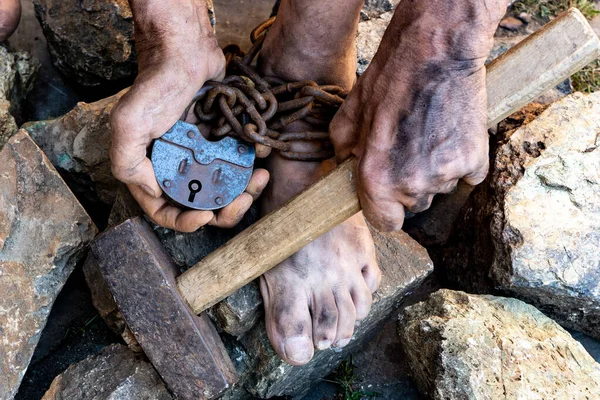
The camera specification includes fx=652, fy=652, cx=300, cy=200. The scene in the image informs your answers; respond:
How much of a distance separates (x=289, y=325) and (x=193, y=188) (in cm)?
52

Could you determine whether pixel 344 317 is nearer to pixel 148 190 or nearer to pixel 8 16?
pixel 148 190

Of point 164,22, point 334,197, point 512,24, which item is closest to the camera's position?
point 334,197

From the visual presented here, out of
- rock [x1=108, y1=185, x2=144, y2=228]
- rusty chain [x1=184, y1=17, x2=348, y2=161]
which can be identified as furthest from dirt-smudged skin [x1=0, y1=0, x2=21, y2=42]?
rusty chain [x1=184, y1=17, x2=348, y2=161]

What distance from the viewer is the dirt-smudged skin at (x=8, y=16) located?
2479 millimetres

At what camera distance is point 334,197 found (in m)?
1.75

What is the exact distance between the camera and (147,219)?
210 centimetres

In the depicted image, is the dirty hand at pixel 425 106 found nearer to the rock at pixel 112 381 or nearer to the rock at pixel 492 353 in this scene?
the rock at pixel 492 353

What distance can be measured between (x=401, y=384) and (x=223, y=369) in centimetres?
77

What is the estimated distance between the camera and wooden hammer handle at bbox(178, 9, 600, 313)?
5.46 ft

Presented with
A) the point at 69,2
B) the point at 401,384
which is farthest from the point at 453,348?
the point at 69,2

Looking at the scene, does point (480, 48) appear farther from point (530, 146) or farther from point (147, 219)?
point (147, 219)

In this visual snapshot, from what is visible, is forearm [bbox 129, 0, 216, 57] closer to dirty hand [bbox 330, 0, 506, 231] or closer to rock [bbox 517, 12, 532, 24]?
dirty hand [bbox 330, 0, 506, 231]

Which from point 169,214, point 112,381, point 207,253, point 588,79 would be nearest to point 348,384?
point 207,253

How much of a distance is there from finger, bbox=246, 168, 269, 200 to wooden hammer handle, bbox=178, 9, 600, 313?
191 mm
